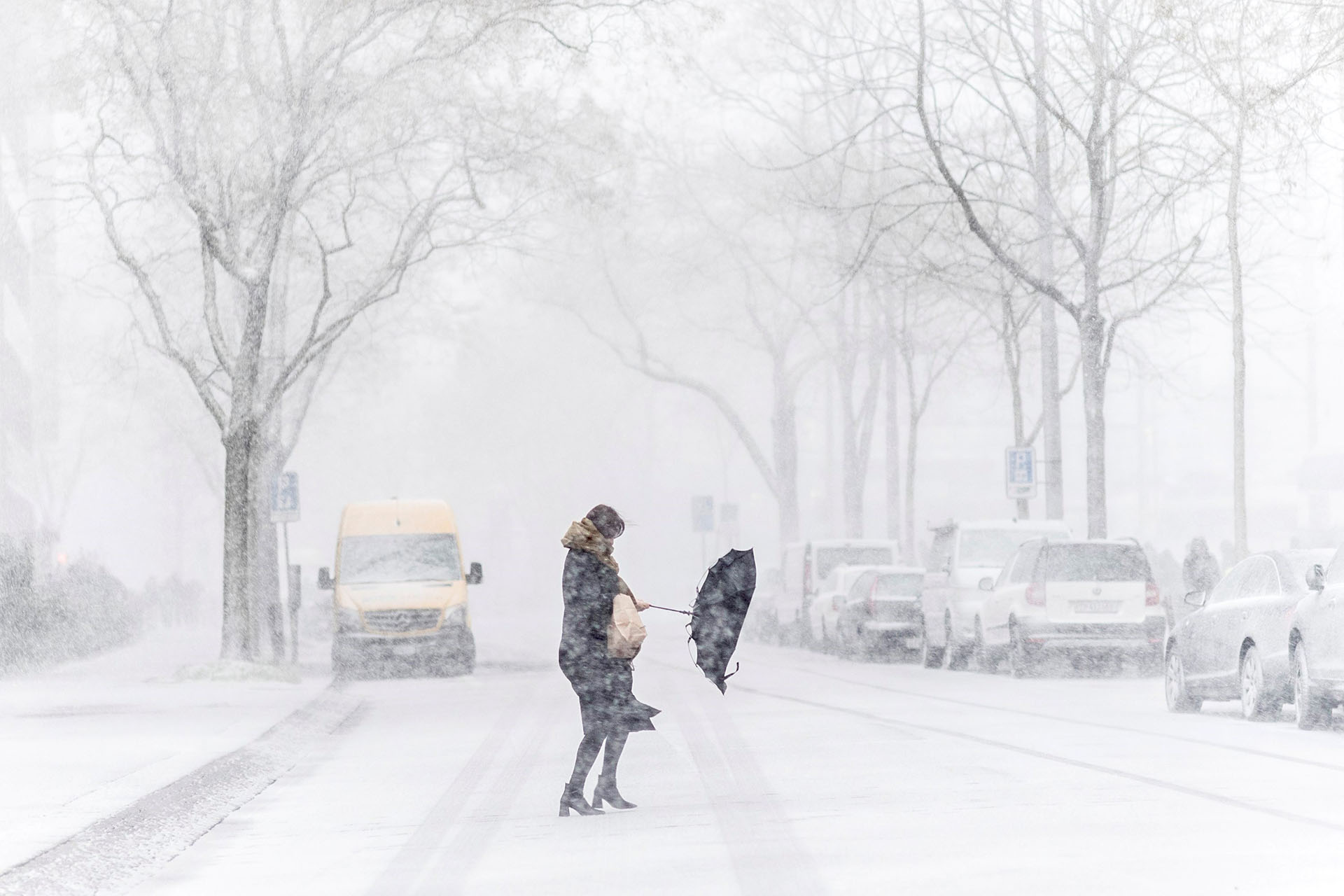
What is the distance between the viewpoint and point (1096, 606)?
25.7 metres

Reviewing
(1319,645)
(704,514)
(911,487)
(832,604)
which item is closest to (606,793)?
(1319,645)

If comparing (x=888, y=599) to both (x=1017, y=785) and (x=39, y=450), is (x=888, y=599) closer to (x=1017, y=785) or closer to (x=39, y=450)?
(x=1017, y=785)

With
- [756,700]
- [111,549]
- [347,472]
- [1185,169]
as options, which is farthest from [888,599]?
[111,549]

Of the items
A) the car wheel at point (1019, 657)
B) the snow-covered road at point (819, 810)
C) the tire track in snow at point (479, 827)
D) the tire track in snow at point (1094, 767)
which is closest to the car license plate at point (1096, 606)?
the car wheel at point (1019, 657)

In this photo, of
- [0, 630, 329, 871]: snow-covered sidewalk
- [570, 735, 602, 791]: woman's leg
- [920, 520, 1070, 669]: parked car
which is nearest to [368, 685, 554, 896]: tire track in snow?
[570, 735, 602, 791]: woman's leg

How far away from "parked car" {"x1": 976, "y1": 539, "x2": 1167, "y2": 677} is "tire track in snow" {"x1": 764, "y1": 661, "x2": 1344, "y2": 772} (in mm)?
2159

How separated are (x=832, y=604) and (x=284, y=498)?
33.6 ft

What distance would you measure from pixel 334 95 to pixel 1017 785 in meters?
15.1

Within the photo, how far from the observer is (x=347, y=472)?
326 feet

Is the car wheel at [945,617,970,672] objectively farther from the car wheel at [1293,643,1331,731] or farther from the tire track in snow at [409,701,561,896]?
the tire track in snow at [409,701,561,896]

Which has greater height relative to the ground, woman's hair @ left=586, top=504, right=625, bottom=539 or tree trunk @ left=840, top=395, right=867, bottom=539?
tree trunk @ left=840, top=395, right=867, bottom=539

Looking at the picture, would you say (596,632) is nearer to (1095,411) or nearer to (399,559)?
(399,559)

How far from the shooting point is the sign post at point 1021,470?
36.2 m

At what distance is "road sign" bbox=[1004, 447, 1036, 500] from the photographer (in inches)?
1425
